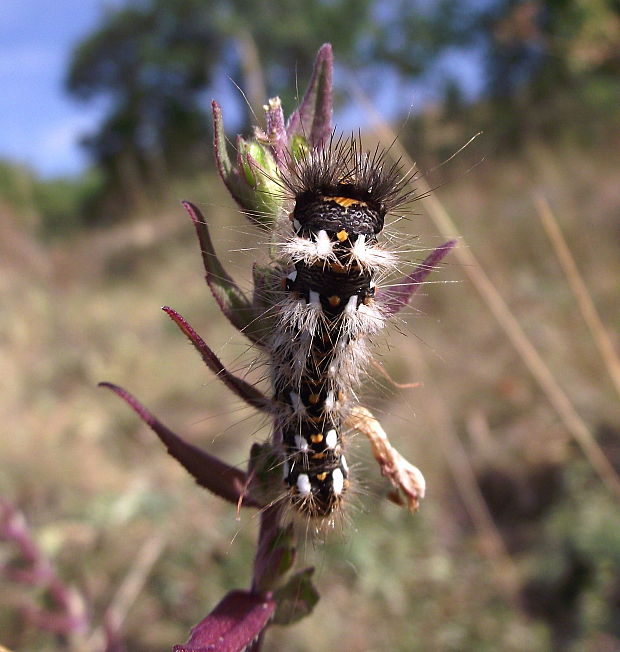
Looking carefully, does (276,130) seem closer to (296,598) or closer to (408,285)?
(408,285)

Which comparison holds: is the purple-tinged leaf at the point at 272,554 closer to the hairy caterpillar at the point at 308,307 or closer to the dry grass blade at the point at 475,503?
the hairy caterpillar at the point at 308,307

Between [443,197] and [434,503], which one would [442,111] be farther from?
[434,503]

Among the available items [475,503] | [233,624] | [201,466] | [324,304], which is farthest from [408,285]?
[475,503]

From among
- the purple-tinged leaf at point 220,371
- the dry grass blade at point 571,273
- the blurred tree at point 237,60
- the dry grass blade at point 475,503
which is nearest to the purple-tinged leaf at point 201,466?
the purple-tinged leaf at point 220,371

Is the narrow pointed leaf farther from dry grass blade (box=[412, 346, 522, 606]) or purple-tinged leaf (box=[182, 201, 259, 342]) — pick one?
dry grass blade (box=[412, 346, 522, 606])

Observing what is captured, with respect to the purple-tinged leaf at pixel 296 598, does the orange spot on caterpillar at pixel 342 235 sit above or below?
above

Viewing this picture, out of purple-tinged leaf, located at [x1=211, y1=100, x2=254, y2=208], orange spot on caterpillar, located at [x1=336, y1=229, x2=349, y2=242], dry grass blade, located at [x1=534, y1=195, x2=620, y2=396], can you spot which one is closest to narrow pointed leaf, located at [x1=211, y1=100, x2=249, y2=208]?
purple-tinged leaf, located at [x1=211, y1=100, x2=254, y2=208]
